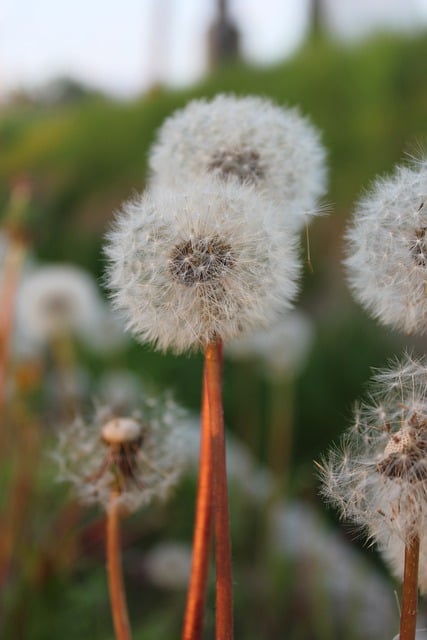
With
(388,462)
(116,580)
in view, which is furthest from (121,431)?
(388,462)

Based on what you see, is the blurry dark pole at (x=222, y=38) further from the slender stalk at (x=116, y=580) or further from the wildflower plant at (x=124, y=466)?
the slender stalk at (x=116, y=580)

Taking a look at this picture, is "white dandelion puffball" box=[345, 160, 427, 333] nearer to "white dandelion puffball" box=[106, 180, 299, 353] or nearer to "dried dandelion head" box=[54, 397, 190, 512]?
"white dandelion puffball" box=[106, 180, 299, 353]

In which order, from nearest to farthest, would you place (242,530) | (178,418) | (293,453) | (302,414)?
(178,418), (242,530), (293,453), (302,414)

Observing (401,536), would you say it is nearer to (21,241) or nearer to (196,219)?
(196,219)

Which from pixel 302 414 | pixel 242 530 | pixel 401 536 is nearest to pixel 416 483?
pixel 401 536

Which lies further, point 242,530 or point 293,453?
point 293,453

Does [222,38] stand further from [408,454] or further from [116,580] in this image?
[408,454]

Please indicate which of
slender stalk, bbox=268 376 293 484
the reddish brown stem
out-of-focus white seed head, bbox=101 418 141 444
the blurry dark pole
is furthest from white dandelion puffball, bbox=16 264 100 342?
the blurry dark pole
